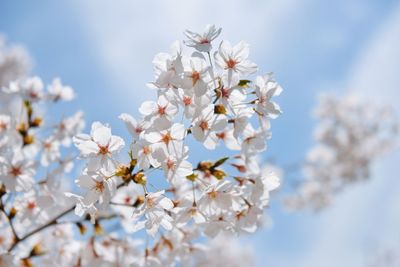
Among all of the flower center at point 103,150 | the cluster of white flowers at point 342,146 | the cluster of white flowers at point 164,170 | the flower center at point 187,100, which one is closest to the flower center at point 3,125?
the cluster of white flowers at point 164,170

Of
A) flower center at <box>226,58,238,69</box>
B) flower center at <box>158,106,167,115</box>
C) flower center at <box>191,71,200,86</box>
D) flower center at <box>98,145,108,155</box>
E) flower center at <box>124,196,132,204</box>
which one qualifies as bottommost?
flower center at <box>98,145,108,155</box>

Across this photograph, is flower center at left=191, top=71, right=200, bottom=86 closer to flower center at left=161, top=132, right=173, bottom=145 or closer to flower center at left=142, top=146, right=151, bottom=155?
flower center at left=161, top=132, right=173, bottom=145

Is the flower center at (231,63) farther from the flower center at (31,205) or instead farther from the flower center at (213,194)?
the flower center at (31,205)

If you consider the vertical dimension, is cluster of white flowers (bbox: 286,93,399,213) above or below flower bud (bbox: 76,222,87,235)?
above

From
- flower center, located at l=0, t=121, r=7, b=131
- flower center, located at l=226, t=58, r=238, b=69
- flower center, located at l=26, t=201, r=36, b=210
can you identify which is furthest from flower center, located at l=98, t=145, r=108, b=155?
flower center, located at l=0, t=121, r=7, b=131

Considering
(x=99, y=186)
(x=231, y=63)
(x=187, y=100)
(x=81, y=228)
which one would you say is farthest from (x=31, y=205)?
(x=231, y=63)

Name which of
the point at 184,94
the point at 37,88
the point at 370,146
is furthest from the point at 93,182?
the point at 370,146

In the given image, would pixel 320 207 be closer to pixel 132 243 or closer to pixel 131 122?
pixel 132 243

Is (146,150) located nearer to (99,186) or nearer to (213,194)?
(99,186)
